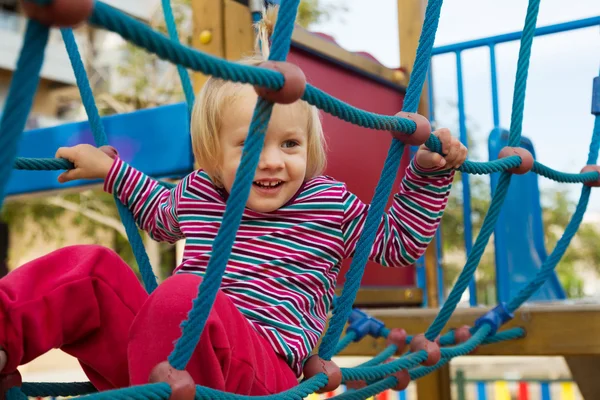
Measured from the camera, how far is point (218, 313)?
0.86 metres

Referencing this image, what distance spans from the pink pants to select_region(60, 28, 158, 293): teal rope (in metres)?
0.20

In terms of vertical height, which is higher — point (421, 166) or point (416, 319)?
point (421, 166)

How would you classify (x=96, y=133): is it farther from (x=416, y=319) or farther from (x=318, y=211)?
(x=416, y=319)

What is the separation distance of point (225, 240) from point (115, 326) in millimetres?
350

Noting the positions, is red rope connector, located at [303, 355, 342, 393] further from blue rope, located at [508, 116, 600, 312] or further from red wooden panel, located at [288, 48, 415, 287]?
red wooden panel, located at [288, 48, 415, 287]

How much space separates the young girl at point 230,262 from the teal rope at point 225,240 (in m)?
0.08

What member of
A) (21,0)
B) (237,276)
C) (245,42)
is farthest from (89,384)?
(245,42)

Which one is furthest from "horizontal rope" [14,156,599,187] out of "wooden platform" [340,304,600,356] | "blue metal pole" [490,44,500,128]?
"blue metal pole" [490,44,500,128]

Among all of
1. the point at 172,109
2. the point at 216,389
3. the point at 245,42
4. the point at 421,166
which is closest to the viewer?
the point at 216,389

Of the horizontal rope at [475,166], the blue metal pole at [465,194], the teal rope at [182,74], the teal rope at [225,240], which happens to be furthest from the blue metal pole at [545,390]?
the teal rope at [225,240]

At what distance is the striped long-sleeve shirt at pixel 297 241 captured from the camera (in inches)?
41.0

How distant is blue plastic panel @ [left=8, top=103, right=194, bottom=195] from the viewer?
1835 mm

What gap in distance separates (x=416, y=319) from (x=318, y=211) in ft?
3.13

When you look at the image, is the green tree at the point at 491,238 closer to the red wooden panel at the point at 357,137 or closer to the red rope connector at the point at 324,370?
the red wooden panel at the point at 357,137
